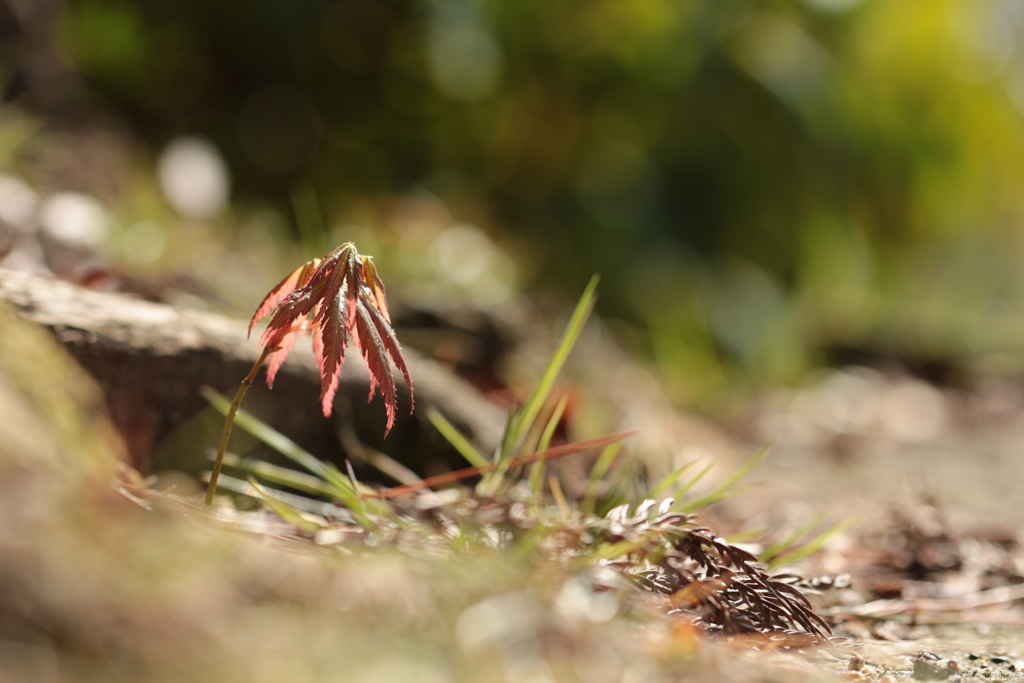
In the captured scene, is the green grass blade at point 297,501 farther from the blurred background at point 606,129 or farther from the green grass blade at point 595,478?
the blurred background at point 606,129

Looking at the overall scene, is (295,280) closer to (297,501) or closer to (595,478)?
(297,501)

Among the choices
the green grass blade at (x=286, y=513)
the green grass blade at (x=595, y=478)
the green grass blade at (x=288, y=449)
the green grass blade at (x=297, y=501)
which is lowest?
the green grass blade at (x=297, y=501)

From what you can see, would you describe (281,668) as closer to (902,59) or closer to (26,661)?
(26,661)

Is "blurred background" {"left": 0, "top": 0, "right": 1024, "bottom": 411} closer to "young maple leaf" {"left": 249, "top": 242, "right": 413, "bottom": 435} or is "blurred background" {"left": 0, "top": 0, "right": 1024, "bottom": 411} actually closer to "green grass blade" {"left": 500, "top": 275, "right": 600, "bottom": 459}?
"green grass blade" {"left": 500, "top": 275, "right": 600, "bottom": 459}

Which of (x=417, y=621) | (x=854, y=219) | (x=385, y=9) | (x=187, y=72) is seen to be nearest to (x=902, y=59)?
(x=854, y=219)

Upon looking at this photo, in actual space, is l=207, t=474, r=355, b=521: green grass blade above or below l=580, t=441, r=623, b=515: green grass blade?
below

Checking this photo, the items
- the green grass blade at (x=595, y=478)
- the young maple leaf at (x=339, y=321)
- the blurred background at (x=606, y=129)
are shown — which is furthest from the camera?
the blurred background at (x=606, y=129)

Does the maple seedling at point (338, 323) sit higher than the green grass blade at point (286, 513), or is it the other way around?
the maple seedling at point (338, 323)

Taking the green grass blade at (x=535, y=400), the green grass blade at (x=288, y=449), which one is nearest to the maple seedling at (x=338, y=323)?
the green grass blade at (x=288, y=449)

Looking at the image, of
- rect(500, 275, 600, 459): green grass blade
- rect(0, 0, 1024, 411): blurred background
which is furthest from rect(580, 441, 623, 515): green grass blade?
Answer: rect(0, 0, 1024, 411): blurred background
